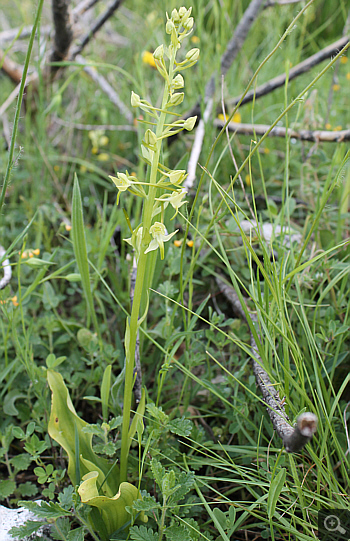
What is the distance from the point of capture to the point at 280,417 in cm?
66

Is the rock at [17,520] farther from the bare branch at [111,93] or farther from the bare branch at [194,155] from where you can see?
the bare branch at [111,93]

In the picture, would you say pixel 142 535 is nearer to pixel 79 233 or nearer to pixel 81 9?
pixel 79 233

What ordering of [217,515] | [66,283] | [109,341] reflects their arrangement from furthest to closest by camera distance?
1. [66,283]
2. [109,341]
3. [217,515]

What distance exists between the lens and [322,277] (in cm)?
103

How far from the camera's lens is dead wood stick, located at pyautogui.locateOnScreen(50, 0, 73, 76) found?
153cm

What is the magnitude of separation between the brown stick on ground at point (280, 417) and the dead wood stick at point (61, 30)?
1318mm

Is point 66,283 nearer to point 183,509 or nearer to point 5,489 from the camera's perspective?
point 5,489

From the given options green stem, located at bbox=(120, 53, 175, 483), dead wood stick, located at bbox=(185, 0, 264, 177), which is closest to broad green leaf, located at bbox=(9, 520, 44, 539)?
green stem, located at bbox=(120, 53, 175, 483)

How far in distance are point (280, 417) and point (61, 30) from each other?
5.94 ft

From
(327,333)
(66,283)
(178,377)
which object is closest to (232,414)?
(178,377)

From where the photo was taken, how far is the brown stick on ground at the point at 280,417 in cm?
40

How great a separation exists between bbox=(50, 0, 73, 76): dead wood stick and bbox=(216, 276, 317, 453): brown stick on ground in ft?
4.32

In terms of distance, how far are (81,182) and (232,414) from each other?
1.29 metres

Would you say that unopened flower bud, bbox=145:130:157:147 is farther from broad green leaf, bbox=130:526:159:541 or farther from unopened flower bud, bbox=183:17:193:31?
broad green leaf, bbox=130:526:159:541
